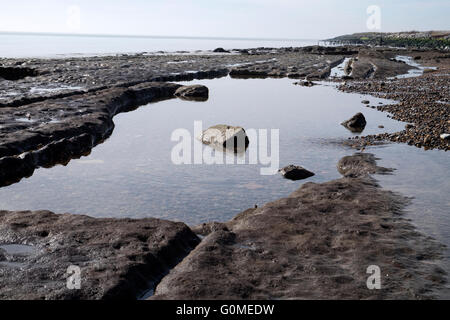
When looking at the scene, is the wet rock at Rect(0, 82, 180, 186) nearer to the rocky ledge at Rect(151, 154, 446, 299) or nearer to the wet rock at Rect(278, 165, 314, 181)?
the rocky ledge at Rect(151, 154, 446, 299)

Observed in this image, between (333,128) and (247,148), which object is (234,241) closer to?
(247,148)

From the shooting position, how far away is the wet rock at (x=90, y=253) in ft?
22.8

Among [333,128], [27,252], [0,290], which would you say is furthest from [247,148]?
[0,290]

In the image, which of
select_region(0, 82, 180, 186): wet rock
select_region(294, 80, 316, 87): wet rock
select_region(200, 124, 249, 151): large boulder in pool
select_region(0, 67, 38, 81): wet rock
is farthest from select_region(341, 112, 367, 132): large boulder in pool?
select_region(0, 67, 38, 81): wet rock

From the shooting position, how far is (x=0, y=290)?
677 centimetres

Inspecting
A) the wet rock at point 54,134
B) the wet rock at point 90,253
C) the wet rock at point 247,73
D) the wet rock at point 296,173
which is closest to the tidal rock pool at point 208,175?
the wet rock at point 296,173

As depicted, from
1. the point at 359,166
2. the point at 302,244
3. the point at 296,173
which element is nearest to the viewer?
the point at 302,244

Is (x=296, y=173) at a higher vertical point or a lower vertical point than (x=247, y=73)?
lower

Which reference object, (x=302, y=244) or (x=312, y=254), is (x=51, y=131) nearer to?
(x=302, y=244)

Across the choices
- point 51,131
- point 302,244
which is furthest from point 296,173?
point 51,131

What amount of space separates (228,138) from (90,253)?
1138 centimetres

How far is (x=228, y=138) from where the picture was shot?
62.0 ft

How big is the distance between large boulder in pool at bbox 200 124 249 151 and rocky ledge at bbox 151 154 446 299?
7.56 meters
